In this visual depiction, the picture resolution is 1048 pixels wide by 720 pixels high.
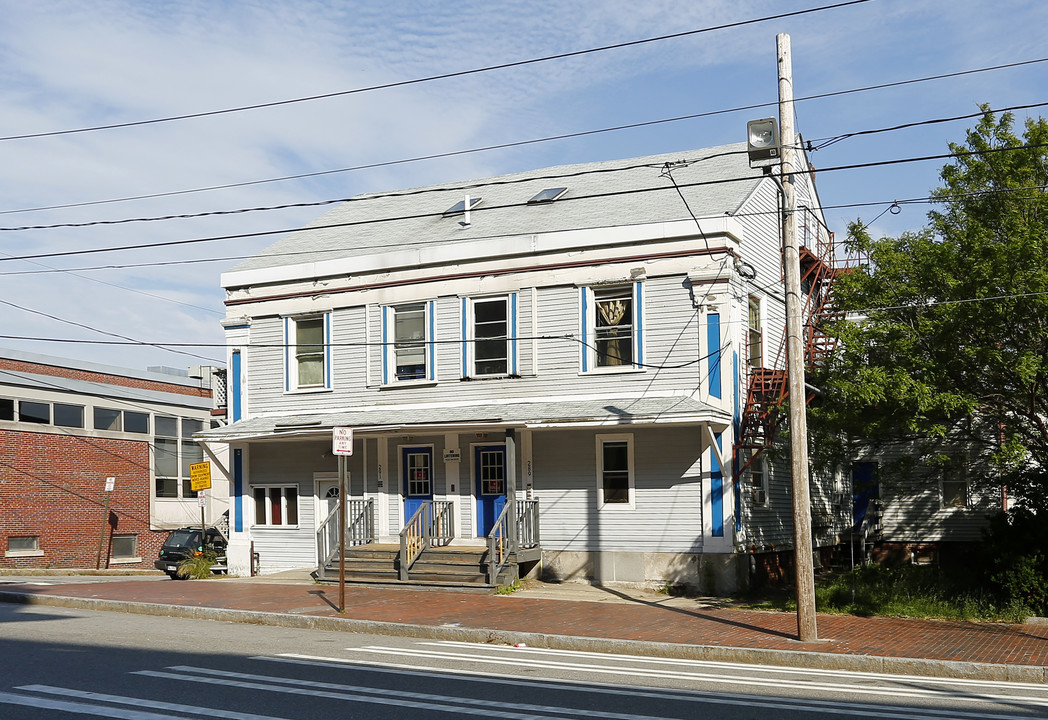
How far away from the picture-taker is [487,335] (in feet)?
72.6

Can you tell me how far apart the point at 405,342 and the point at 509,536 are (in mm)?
5190

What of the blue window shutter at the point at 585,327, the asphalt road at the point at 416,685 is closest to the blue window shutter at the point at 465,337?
the blue window shutter at the point at 585,327

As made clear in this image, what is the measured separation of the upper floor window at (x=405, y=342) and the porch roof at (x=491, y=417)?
0.78 metres

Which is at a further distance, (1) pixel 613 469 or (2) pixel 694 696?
(1) pixel 613 469

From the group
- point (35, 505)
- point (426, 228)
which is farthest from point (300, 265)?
point (35, 505)

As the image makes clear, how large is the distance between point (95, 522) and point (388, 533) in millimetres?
18312

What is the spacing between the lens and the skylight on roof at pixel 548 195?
81.0 ft

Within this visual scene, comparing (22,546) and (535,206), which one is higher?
(535,206)

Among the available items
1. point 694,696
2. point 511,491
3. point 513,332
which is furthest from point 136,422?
point 694,696

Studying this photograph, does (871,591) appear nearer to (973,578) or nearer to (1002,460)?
(973,578)

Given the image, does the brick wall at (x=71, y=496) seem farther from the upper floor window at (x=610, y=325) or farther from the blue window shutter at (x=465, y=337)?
the upper floor window at (x=610, y=325)

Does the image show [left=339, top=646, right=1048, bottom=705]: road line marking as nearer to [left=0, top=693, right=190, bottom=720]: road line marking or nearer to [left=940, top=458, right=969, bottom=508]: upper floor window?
[left=0, top=693, right=190, bottom=720]: road line marking

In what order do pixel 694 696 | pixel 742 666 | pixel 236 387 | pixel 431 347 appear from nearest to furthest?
pixel 694 696, pixel 742 666, pixel 431 347, pixel 236 387

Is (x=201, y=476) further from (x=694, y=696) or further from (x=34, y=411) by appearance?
(x=694, y=696)
